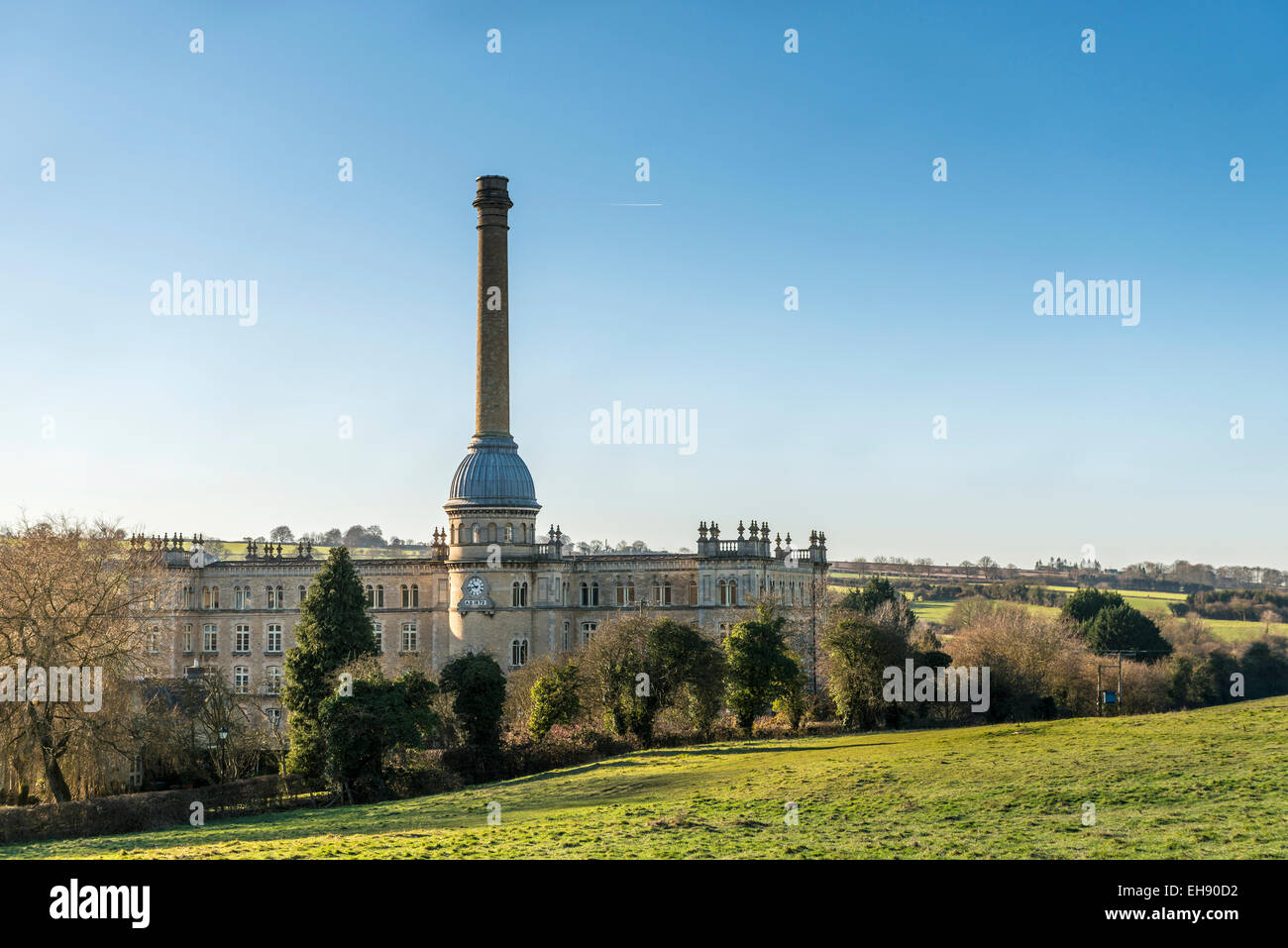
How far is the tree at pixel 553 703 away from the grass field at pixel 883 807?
872 centimetres

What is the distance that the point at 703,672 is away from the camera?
196 ft

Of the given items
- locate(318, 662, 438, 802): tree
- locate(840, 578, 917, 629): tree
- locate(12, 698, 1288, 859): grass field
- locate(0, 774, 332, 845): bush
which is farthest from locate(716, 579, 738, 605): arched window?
locate(0, 774, 332, 845): bush

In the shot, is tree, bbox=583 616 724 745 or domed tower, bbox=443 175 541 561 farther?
domed tower, bbox=443 175 541 561

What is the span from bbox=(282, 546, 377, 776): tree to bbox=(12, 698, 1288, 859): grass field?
11.8 m

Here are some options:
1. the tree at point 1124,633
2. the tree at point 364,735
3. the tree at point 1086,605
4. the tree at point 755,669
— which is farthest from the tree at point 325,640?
the tree at point 1086,605

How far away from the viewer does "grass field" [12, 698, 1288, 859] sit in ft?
87.2

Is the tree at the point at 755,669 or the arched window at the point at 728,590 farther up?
the arched window at the point at 728,590

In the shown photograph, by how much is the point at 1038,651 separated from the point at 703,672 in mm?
24369

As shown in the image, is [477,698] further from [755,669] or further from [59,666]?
[59,666]

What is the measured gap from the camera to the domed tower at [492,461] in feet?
258

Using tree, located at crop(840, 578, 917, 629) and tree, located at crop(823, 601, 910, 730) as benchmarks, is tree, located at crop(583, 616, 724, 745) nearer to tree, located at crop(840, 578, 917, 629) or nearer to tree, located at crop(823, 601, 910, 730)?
tree, located at crop(823, 601, 910, 730)

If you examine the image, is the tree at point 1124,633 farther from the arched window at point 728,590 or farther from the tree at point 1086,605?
the arched window at point 728,590

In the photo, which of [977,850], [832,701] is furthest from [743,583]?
[977,850]
